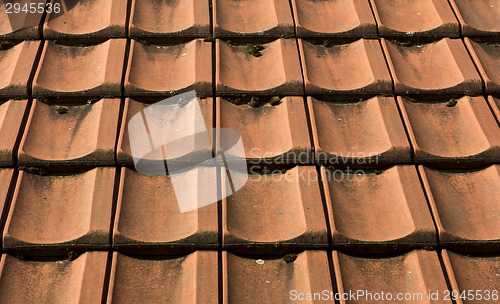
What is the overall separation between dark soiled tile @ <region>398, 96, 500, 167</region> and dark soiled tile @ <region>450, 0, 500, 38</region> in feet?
3.75

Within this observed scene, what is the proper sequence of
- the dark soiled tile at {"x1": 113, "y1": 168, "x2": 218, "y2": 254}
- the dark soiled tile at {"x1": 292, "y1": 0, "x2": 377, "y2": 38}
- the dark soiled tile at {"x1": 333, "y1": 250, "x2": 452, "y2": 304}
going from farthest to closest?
the dark soiled tile at {"x1": 292, "y1": 0, "x2": 377, "y2": 38} < the dark soiled tile at {"x1": 113, "y1": 168, "x2": 218, "y2": 254} < the dark soiled tile at {"x1": 333, "y1": 250, "x2": 452, "y2": 304}

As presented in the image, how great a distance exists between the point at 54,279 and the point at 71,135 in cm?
171

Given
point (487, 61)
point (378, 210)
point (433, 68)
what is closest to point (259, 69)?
point (433, 68)

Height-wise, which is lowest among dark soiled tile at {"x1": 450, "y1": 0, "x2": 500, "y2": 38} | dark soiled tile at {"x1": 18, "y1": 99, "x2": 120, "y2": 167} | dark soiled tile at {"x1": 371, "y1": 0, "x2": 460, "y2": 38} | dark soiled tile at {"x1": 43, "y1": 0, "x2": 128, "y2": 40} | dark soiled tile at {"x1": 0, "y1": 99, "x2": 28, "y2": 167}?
dark soiled tile at {"x1": 450, "y1": 0, "x2": 500, "y2": 38}

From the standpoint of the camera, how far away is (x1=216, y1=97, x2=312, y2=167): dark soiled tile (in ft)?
22.6

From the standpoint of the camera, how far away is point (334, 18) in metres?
8.48

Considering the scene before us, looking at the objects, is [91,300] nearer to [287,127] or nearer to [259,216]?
[259,216]

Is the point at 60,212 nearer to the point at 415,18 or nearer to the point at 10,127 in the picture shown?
the point at 10,127

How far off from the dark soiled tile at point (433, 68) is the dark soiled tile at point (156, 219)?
8.88ft

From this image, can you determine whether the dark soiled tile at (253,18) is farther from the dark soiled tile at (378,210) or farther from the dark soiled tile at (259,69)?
the dark soiled tile at (378,210)

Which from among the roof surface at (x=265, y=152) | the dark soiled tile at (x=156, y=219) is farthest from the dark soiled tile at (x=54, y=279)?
the dark soiled tile at (x=156, y=219)

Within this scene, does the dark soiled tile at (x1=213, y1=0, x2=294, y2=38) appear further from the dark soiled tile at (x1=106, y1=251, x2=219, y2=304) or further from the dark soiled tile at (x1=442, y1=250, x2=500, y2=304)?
the dark soiled tile at (x1=442, y1=250, x2=500, y2=304)

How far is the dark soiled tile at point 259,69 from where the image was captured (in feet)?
24.6

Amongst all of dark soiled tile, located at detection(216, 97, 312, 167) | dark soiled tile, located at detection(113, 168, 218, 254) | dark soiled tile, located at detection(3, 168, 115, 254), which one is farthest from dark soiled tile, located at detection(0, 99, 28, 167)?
dark soiled tile, located at detection(216, 97, 312, 167)
